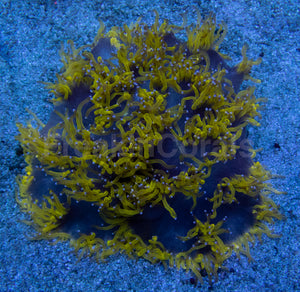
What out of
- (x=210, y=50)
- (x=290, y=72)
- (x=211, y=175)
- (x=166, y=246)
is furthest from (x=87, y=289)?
(x=290, y=72)

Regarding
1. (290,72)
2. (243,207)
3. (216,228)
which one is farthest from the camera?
(290,72)

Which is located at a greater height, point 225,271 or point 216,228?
point 216,228

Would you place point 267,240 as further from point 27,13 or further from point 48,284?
point 27,13

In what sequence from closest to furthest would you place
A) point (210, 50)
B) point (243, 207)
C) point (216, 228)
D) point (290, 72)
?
point (216, 228), point (243, 207), point (210, 50), point (290, 72)

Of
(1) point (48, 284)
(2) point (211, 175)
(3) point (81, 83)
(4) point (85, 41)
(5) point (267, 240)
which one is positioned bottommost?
(1) point (48, 284)

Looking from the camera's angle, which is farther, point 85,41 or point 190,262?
point 85,41

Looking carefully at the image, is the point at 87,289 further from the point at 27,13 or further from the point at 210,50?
the point at 27,13
